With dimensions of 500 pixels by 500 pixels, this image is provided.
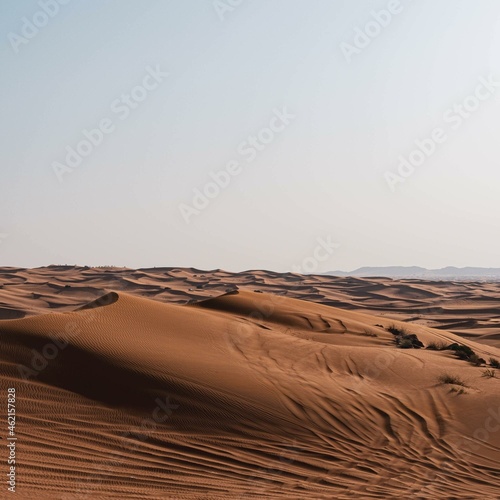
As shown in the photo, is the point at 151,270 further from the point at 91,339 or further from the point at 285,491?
the point at 285,491

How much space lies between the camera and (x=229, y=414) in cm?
1038

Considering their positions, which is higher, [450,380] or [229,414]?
[450,380]

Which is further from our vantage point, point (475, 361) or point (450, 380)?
point (475, 361)

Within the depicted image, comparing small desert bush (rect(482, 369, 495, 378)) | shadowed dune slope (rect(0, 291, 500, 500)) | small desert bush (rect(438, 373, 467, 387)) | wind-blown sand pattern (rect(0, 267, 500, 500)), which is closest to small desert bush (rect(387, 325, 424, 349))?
wind-blown sand pattern (rect(0, 267, 500, 500))

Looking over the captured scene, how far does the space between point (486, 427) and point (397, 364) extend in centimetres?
361

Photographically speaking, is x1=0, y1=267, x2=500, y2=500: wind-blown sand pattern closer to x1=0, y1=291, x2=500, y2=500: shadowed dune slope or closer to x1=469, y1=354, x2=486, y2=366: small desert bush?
x1=0, y1=291, x2=500, y2=500: shadowed dune slope

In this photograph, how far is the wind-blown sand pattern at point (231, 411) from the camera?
8062 millimetres

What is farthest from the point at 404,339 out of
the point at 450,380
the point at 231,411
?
the point at 231,411

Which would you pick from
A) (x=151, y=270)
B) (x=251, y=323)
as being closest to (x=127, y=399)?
(x=251, y=323)

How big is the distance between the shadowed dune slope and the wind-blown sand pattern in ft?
0.10

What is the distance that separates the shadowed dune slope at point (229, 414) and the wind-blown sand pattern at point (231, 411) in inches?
1.3

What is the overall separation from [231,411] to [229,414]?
101mm

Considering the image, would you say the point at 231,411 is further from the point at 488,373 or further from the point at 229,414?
the point at 488,373

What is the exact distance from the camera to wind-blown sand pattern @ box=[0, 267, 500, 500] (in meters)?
8.06
